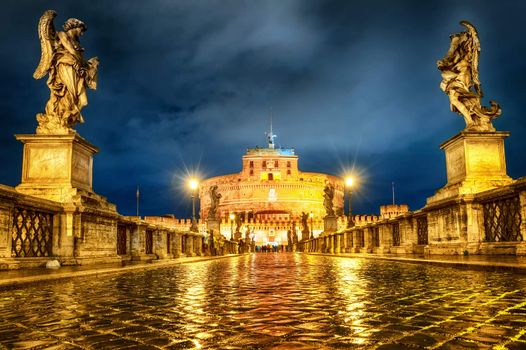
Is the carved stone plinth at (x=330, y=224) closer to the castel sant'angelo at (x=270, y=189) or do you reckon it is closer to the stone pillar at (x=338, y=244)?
the stone pillar at (x=338, y=244)

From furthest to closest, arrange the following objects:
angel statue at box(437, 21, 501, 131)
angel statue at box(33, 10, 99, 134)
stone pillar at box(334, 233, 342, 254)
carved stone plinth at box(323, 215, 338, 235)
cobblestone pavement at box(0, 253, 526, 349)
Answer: carved stone plinth at box(323, 215, 338, 235) → stone pillar at box(334, 233, 342, 254) → angel statue at box(437, 21, 501, 131) → angel statue at box(33, 10, 99, 134) → cobblestone pavement at box(0, 253, 526, 349)

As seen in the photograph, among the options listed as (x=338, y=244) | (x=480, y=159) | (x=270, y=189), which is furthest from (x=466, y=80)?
(x=270, y=189)

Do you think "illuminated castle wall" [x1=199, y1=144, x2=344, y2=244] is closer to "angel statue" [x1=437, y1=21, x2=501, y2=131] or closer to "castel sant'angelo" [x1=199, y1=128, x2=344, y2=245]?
"castel sant'angelo" [x1=199, y1=128, x2=344, y2=245]

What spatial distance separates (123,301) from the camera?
4910 mm

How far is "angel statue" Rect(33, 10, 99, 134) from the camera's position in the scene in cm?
1076

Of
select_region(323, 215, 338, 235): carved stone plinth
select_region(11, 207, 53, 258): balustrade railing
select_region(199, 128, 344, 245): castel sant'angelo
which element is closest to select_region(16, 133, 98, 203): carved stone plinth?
select_region(11, 207, 53, 258): balustrade railing

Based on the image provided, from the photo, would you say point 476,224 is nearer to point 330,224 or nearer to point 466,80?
point 466,80

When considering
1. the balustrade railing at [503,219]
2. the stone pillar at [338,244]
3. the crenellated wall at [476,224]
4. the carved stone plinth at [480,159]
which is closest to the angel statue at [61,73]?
the crenellated wall at [476,224]

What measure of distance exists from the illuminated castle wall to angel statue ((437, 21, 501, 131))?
298 feet

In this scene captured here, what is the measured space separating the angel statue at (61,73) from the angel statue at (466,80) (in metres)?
10.0

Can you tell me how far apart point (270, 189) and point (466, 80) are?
333 feet

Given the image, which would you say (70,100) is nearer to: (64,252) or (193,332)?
(64,252)

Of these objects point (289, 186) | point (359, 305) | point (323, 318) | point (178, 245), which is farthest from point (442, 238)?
point (289, 186)

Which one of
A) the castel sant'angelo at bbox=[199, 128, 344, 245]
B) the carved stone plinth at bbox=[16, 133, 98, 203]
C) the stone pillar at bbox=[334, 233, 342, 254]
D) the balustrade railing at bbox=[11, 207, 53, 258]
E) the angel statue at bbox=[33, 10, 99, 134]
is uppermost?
the castel sant'angelo at bbox=[199, 128, 344, 245]
